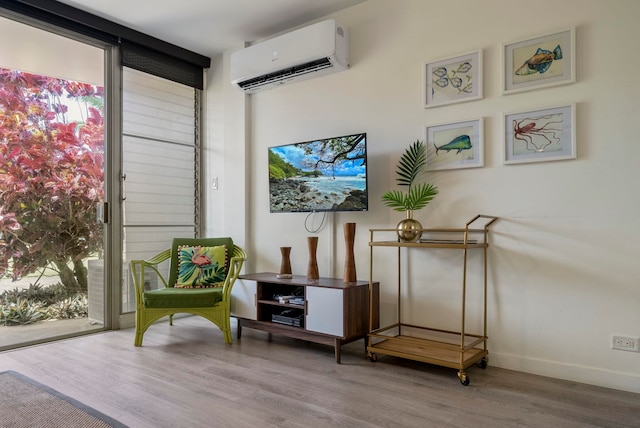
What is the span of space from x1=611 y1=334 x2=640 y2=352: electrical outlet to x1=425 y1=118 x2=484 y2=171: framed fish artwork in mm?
1243

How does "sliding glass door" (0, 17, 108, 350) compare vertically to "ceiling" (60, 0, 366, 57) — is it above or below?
below

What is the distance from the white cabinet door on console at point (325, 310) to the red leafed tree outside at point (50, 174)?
2.02 meters

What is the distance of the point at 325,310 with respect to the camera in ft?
9.71

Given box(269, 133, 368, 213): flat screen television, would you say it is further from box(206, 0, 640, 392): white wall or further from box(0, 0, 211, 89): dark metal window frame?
box(0, 0, 211, 89): dark metal window frame

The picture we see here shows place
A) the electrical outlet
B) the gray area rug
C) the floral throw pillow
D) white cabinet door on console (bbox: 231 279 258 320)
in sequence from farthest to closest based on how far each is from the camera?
the floral throw pillow → white cabinet door on console (bbox: 231 279 258 320) → the electrical outlet → the gray area rug

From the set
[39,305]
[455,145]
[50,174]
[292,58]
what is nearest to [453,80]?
[455,145]

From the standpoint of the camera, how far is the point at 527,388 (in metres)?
2.37

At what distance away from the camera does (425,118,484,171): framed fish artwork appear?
9.27ft

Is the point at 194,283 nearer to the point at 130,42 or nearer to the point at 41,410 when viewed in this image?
the point at 41,410

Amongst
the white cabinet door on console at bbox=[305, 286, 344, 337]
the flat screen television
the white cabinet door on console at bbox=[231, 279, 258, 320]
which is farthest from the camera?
the white cabinet door on console at bbox=[231, 279, 258, 320]

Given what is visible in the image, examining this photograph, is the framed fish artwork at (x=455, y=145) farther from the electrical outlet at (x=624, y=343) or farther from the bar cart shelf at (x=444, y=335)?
the electrical outlet at (x=624, y=343)

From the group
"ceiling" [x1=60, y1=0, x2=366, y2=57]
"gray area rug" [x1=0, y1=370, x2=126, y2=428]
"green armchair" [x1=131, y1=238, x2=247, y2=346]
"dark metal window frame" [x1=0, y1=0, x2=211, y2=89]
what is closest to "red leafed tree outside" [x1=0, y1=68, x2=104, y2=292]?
"dark metal window frame" [x1=0, y1=0, x2=211, y2=89]

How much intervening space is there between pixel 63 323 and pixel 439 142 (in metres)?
3.28

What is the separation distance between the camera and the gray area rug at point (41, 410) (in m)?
1.94
